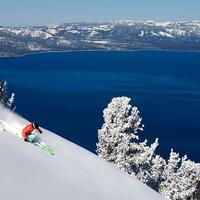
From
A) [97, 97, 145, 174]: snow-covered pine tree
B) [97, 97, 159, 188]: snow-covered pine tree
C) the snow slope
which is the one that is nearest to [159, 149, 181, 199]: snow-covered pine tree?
[97, 97, 159, 188]: snow-covered pine tree

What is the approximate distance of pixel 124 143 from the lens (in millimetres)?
37938

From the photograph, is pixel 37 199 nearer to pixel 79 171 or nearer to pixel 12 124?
pixel 79 171

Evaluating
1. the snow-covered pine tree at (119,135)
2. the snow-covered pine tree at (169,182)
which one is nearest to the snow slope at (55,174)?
the snow-covered pine tree at (119,135)

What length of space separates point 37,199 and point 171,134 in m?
159

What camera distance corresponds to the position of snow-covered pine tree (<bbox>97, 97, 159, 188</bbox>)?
38.1 metres

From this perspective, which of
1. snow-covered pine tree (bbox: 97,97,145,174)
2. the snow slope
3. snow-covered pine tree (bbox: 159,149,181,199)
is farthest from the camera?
snow-covered pine tree (bbox: 159,149,181,199)

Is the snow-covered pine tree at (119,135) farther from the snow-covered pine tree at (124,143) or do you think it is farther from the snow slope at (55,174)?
the snow slope at (55,174)

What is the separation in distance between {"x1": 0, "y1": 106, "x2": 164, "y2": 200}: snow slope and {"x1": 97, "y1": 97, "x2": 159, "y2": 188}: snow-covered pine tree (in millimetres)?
12346

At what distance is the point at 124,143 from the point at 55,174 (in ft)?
63.7

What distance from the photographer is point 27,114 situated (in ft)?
648

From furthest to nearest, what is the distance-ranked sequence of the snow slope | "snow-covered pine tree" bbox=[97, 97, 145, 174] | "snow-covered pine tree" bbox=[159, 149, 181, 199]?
"snow-covered pine tree" bbox=[159, 149, 181, 199], "snow-covered pine tree" bbox=[97, 97, 145, 174], the snow slope

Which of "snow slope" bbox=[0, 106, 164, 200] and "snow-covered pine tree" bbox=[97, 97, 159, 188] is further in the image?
"snow-covered pine tree" bbox=[97, 97, 159, 188]

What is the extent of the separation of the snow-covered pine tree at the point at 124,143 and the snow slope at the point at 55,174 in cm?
1235

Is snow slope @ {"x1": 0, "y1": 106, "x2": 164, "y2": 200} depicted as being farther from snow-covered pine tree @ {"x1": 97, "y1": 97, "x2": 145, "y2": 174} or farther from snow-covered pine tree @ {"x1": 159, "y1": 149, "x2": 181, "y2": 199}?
snow-covered pine tree @ {"x1": 159, "y1": 149, "x2": 181, "y2": 199}
